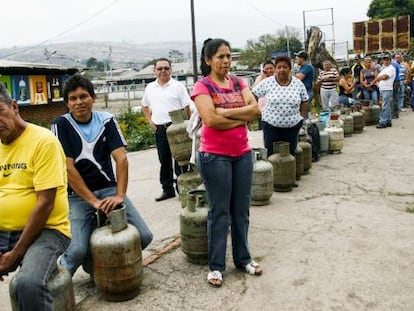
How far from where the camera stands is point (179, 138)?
5.25 m

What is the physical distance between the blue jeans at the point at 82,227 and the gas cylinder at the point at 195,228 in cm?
45

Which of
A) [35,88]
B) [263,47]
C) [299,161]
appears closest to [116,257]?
[299,161]

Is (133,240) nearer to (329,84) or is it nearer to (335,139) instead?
(335,139)

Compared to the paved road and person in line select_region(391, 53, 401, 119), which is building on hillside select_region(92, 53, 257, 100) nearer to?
person in line select_region(391, 53, 401, 119)

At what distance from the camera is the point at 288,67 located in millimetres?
5855

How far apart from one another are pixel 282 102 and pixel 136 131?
754cm

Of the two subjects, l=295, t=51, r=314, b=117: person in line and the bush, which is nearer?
l=295, t=51, r=314, b=117: person in line

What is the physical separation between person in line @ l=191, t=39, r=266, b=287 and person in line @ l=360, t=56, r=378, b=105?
957cm

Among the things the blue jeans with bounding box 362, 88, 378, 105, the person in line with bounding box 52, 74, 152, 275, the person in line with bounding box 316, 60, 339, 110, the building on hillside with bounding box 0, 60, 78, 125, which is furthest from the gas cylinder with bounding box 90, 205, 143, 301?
the building on hillside with bounding box 0, 60, 78, 125

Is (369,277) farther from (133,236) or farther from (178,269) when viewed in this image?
(133,236)

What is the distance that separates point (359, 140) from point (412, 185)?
367 centimetres

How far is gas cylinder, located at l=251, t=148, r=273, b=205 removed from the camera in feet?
17.7

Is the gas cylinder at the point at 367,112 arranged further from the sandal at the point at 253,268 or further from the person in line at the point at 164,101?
the sandal at the point at 253,268

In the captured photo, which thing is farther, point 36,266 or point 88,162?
point 88,162
